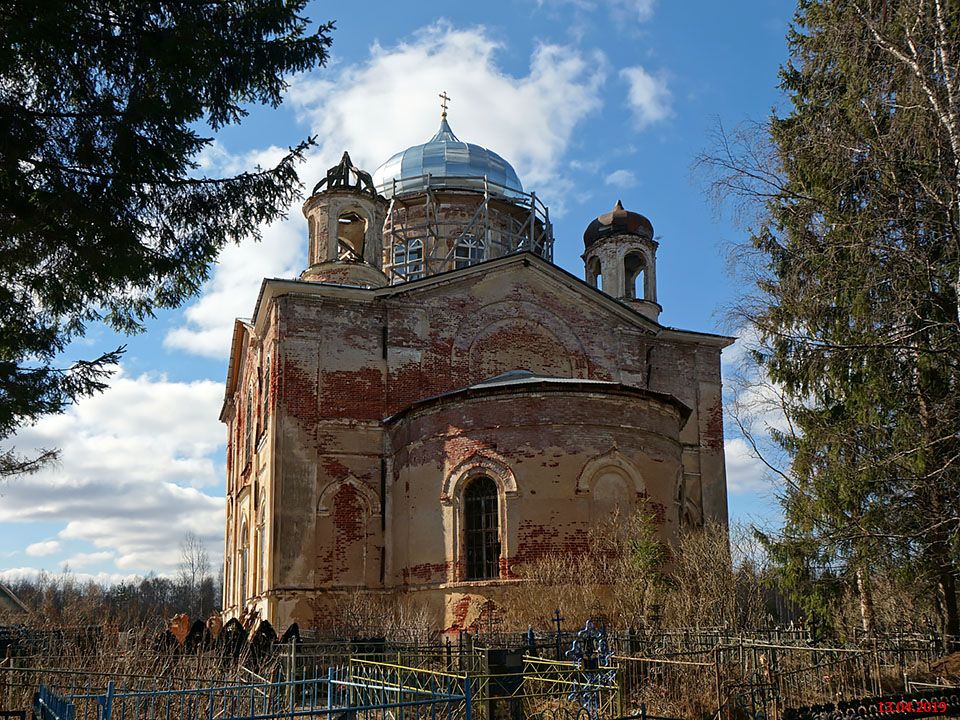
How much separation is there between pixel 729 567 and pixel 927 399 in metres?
4.64

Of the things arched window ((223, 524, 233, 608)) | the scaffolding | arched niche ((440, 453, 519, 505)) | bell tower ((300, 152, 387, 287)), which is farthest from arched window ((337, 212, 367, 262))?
arched window ((223, 524, 233, 608))

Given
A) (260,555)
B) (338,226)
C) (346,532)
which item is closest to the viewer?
(346,532)

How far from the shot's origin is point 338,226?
886 inches

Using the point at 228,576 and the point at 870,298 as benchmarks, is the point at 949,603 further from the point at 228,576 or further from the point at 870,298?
the point at 228,576

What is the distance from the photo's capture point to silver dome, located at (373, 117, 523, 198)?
28.0 meters

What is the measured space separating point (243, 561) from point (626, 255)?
1291 cm

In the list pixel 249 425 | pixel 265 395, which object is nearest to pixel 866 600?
pixel 265 395

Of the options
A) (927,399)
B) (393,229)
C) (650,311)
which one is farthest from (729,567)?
(393,229)

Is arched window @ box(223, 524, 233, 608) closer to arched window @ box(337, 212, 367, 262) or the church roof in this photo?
arched window @ box(337, 212, 367, 262)

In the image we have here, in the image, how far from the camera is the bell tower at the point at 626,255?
81.8 feet

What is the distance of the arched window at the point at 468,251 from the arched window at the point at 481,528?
9993mm

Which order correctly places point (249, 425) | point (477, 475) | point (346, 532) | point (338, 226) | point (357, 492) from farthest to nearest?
point (249, 425) < point (338, 226) < point (357, 492) < point (346, 532) < point (477, 475)

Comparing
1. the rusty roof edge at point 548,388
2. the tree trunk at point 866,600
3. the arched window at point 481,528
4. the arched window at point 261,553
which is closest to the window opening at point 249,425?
the arched window at point 261,553

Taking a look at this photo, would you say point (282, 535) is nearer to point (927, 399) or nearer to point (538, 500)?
point (538, 500)
